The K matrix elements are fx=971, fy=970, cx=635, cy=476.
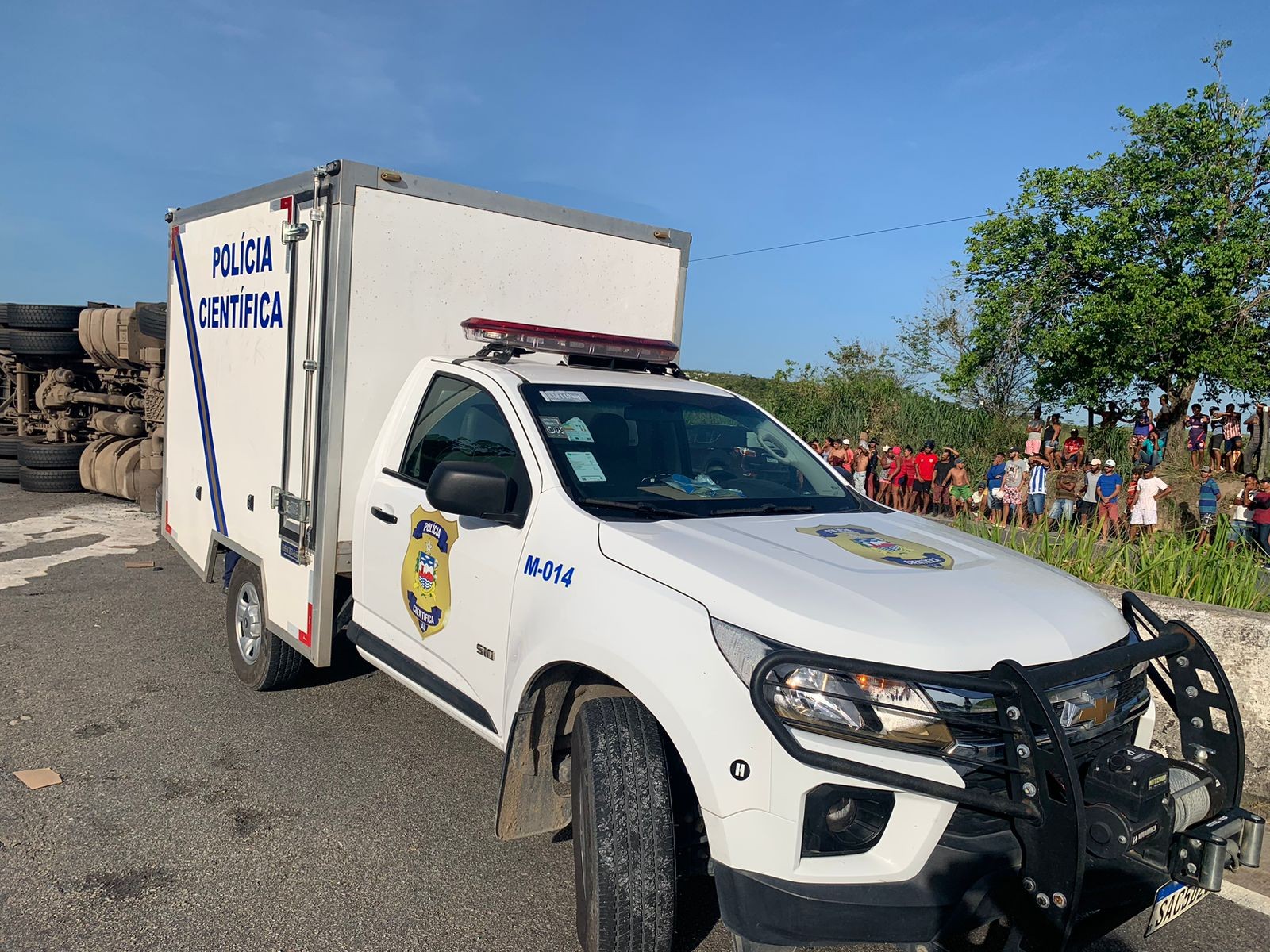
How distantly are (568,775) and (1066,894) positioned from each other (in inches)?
68.2

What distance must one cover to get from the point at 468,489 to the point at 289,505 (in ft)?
6.35

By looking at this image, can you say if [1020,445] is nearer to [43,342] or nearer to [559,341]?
[43,342]

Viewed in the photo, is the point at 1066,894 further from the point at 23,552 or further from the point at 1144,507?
the point at 1144,507

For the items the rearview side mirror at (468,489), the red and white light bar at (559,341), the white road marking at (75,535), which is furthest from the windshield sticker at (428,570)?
the white road marking at (75,535)

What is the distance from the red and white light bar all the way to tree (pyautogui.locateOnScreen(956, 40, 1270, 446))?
65.6 feet

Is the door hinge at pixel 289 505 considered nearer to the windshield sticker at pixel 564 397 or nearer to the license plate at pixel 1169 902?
the windshield sticker at pixel 564 397

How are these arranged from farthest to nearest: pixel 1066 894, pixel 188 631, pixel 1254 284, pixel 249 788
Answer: pixel 1254 284
pixel 188 631
pixel 249 788
pixel 1066 894

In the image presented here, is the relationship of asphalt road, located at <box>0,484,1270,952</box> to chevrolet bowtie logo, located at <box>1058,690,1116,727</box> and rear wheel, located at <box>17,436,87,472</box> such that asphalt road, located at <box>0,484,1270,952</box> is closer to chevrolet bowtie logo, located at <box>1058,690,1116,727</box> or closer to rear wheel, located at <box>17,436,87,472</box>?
chevrolet bowtie logo, located at <box>1058,690,1116,727</box>

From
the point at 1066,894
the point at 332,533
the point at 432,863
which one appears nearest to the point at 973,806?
the point at 1066,894

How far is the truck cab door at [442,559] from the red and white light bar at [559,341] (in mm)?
312

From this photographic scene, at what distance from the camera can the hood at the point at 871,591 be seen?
8.26ft

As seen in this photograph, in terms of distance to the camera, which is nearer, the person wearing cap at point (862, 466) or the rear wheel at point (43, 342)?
the rear wheel at point (43, 342)

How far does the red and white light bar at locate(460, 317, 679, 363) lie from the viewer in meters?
4.56

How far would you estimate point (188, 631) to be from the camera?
22.4ft
